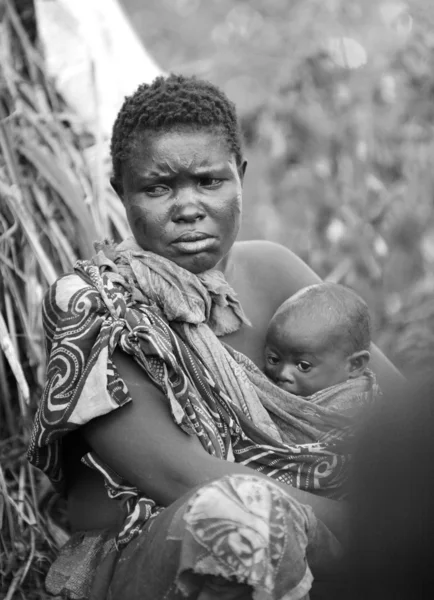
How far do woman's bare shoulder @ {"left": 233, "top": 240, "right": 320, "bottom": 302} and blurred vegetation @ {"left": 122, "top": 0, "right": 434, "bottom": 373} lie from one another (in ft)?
5.90

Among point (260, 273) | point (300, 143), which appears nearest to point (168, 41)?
point (300, 143)

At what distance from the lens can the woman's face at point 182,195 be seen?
2711 mm

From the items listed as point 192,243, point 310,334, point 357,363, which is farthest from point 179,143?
point 357,363

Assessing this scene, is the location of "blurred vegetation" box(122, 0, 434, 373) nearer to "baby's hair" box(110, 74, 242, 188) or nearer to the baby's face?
the baby's face

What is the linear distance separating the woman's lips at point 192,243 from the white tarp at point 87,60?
1455mm

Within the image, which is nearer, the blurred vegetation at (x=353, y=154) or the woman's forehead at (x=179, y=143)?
the woman's forehead at (x=179, y=143)

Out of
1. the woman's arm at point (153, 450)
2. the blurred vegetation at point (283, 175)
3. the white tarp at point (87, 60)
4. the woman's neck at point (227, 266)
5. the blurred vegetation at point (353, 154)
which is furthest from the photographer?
the blurred vegetation at point (353, 154)

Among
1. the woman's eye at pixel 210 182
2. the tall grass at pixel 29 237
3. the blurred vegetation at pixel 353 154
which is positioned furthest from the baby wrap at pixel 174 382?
the blurred vegetation at pixel 353 154

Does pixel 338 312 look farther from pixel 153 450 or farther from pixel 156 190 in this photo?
pixel 153 450

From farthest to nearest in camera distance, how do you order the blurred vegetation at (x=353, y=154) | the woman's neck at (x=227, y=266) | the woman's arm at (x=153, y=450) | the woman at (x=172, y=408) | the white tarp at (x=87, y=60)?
the blurred vegetation at (x=353, y=154) < the white tarp at (x=87, y=60) < the woman's neck at (x=227, y=266) < the woman's arm at (x=153, y=450) < the woman at (x=172, y=408)

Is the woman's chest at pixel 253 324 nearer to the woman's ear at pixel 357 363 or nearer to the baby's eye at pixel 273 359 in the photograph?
the baby's eye at pixel 273 359

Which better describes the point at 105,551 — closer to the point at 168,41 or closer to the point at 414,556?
the point at 414,556

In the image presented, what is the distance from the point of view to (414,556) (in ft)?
4.78

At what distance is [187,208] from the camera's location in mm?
2721
